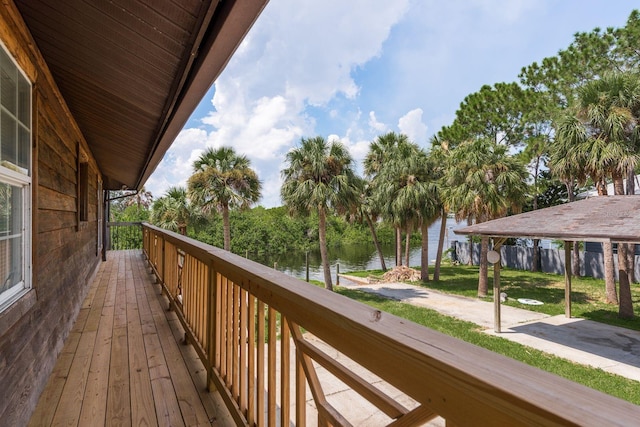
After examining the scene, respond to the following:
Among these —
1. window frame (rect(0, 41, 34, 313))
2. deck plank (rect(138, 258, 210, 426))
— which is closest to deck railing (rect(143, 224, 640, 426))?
deck plank (rect(138, 258, 210, 426))

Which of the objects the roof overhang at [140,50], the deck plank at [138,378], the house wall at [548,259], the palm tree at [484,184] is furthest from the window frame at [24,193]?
the house wall at [548,259]

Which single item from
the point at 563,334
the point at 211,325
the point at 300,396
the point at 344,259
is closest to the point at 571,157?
the point at 563,334

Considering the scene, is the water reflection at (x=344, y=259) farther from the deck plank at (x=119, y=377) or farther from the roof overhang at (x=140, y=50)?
the roof overhang at (x=140, y=50)

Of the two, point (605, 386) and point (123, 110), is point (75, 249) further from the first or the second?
point (605, 386)

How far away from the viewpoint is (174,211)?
14.4m

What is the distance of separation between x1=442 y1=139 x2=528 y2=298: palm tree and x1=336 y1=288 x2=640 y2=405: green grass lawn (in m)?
3.58

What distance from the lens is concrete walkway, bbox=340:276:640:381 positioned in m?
5.81

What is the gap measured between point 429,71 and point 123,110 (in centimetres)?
1456

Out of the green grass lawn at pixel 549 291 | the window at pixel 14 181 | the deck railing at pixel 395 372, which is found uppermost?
the window at pixel 14 181

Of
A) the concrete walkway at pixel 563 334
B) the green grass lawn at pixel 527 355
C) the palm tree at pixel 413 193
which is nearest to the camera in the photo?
the green grass lawn at pixel 527 355

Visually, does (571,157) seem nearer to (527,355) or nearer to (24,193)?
(527,355)

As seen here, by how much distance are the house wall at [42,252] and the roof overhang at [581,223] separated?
7284mm

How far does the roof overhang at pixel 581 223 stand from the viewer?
5992 millimetres

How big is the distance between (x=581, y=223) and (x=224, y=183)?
1101 cm
